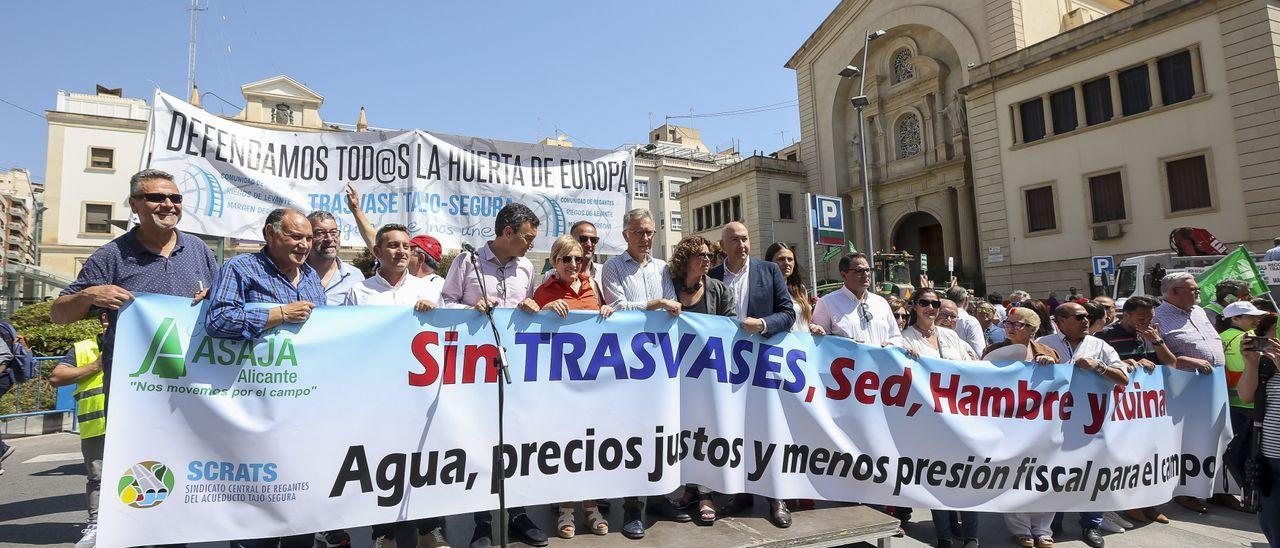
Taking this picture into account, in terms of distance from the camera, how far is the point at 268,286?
3.32m

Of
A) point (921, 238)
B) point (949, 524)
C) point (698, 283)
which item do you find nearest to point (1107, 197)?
point (921, 238)

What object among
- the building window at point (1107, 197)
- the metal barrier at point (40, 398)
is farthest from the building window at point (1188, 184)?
the metal barrier at point (40, 398)

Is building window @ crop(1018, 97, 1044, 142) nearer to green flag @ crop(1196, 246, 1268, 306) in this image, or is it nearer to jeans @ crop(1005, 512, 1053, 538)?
green flag @ crop(1196, 246, 1268, 306)

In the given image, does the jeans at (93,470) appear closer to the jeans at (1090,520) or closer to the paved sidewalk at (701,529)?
the paved sidewalk at (701,529)

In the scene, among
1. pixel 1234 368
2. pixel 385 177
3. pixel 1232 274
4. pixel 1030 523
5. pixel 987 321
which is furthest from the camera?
pixel 987 321

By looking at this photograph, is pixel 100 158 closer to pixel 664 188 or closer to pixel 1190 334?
Result: pixel 664 188

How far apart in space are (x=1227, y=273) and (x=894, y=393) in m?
5.73

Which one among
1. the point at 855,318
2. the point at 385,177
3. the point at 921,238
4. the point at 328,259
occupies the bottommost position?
the point at 855,318

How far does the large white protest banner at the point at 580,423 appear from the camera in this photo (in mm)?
3141

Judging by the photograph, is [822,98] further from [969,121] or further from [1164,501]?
[1164,501]

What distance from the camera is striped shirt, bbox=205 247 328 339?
3086 mm

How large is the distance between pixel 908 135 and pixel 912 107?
60.6 inches

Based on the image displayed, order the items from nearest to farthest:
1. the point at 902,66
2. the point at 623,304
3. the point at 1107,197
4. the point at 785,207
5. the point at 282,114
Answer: the point at 623,304 → the point at 1107,197 → the point at 902,66 → the point at 785,207 → the point at 282,114

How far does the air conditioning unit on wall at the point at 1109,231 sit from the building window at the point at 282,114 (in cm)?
4231
